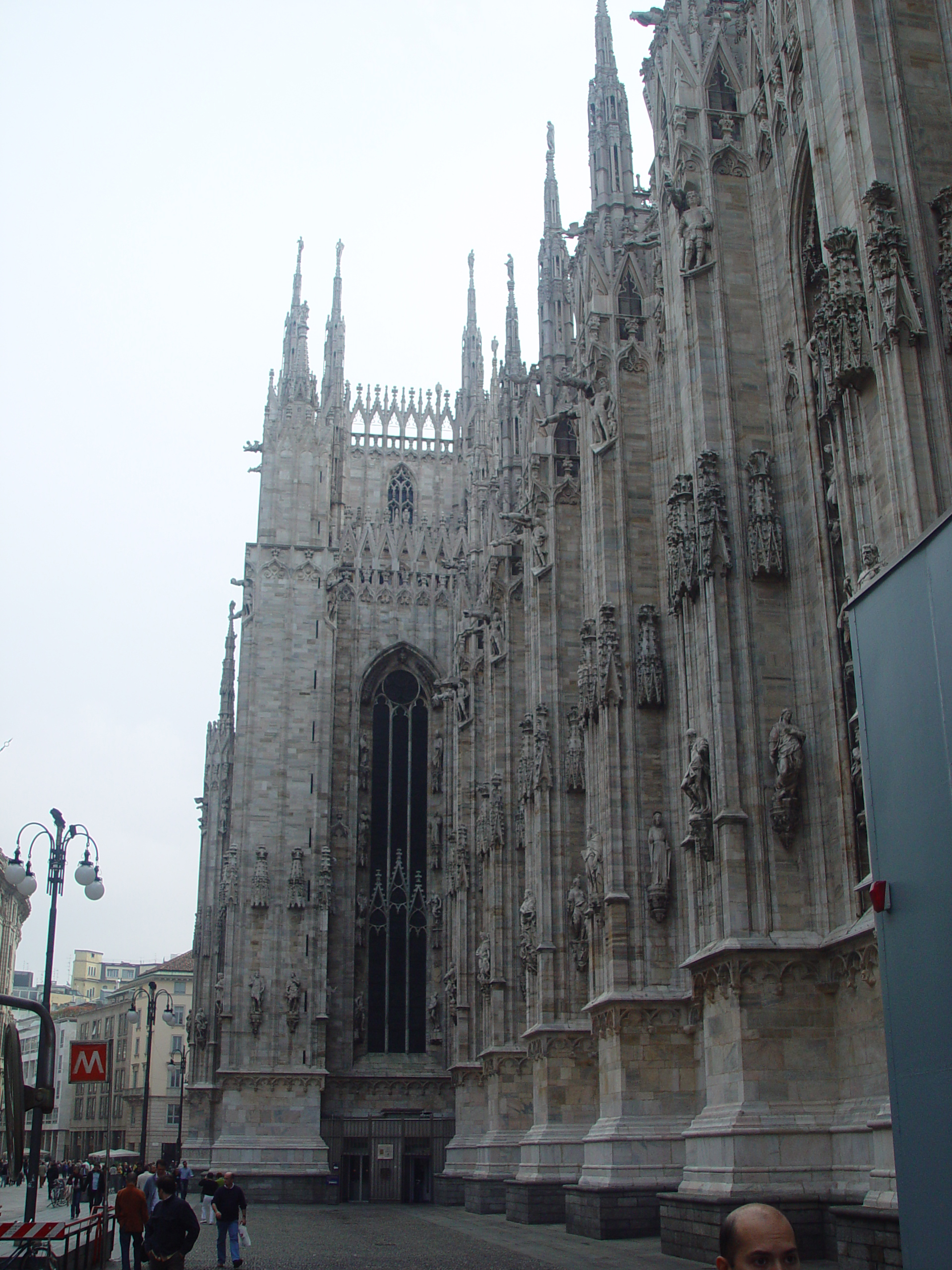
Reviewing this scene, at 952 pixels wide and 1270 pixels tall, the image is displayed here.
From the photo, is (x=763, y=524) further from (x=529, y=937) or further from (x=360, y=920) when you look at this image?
(x=360, y=920)

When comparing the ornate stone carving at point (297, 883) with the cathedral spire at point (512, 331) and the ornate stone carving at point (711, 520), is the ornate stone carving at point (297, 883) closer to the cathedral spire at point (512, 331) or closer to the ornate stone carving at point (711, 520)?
the cathedral spire at point (512, 331)

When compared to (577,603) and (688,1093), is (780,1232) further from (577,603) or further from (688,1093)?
(577,603)

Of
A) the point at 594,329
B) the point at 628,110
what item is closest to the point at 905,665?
the point at 594,329

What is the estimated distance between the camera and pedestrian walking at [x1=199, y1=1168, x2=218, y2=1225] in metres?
23.3

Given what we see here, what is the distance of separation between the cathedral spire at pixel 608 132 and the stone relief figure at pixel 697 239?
7940 millimetres

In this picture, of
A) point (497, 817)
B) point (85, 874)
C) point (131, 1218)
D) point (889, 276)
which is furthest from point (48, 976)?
point (889, 276)

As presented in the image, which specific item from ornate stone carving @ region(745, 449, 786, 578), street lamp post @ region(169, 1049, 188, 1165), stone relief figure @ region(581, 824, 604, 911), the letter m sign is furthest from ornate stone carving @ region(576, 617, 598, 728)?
street lamp post @ region(169, 1049, 188, 1165)

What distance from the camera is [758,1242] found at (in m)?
3.08

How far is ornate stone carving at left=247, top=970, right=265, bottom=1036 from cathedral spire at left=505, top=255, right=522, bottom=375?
19.5m

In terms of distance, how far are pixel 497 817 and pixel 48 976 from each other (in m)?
14.1

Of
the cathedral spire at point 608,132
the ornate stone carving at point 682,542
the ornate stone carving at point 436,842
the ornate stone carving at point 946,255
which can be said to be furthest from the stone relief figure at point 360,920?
the ornate stone carving at point 946,255

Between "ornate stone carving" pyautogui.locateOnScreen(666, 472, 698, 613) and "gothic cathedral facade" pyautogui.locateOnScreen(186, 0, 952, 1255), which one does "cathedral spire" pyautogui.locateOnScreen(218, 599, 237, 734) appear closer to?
"gothic cathedral facade" pyautogui.locateOnScreen(186, 0, 952, 1255)

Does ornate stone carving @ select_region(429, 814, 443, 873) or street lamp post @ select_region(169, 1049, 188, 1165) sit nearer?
ornate stone carving @ select_region(429, 814, 443, 873)

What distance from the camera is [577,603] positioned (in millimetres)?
28203
